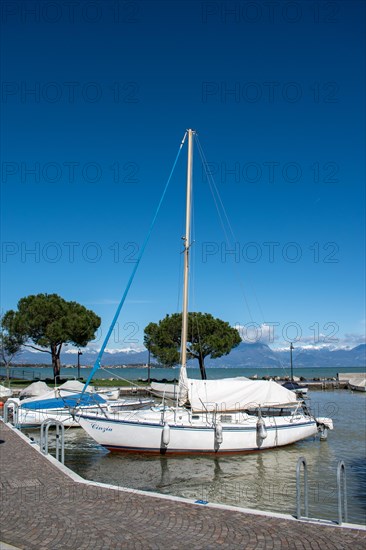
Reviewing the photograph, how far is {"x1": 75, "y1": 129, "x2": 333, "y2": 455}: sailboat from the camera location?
21.8 m

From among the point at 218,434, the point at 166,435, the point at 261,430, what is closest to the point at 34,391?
the point at 166,435

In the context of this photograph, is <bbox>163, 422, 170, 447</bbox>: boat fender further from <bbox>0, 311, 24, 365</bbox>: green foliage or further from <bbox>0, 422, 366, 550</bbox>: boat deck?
<bbox>0, 311, 24, 365</bbox>: green foliage

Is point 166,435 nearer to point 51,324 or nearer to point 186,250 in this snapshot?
point 186,250

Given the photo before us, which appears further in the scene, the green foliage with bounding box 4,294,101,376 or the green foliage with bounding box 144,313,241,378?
the green foliage with bounding box 144,313,241,378

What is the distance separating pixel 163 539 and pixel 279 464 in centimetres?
1338

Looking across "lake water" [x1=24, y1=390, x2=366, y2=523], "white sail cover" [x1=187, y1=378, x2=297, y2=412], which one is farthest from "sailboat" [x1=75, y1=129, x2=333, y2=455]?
"lake water" [x1=24, y1=390, x2=366, y2=523]

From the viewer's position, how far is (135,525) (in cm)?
926

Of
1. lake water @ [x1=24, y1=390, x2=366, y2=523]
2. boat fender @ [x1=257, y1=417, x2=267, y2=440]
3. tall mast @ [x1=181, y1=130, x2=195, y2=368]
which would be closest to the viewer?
lake water @ [x1=24, y1=390, x2=366, y2=523]

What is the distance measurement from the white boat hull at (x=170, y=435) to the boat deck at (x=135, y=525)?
32.3 feet

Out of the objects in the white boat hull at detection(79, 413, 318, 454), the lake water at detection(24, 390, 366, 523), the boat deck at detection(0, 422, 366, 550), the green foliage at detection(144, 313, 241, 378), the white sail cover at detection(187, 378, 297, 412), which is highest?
the green foliage at detection(144, 313, 241, 378)

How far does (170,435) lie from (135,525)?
12.6 m

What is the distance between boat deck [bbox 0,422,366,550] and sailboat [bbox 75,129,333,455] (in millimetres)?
9940

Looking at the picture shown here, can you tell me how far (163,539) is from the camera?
856cm

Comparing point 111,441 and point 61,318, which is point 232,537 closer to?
point 111,441
